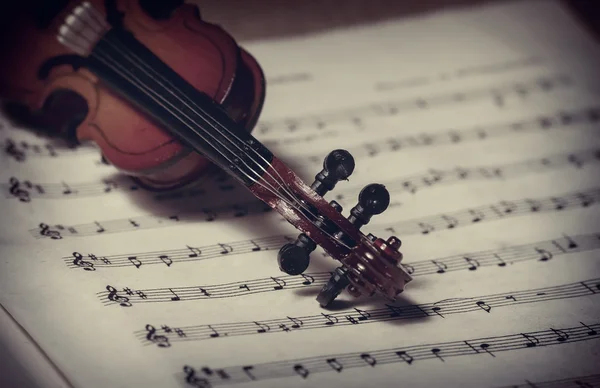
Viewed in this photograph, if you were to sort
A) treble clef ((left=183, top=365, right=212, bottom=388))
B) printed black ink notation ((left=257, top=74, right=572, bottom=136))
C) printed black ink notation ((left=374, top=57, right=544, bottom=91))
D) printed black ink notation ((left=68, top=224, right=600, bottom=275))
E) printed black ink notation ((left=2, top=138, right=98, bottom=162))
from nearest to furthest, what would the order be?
treble clef ((left=183, top=365, right=212, bottom=388)) → printed black ink notation ((left=68, top=224, right=600, bottom=275)) → printed black ink notation ((left=2, top=138, right=98, bottom=162)) → printed black ink notation ((left=257, top=74, right=572, bottom=136)) → printed black ink notation ((left=374, top=57, right=544, bottom=91))

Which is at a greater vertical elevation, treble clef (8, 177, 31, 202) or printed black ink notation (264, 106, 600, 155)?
printed black ink notation (264, 106, 600, 155)

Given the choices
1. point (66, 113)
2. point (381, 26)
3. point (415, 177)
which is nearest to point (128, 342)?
point (66, 113)

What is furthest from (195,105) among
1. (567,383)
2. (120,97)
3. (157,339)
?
(567,383)

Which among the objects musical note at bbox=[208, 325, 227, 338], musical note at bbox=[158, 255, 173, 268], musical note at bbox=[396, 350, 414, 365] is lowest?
musical note at bbox=[208, 325, 227, 338]

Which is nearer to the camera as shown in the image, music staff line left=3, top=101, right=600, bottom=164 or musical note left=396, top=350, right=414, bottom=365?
musical note left=396, top=350, right=414, bottom=365

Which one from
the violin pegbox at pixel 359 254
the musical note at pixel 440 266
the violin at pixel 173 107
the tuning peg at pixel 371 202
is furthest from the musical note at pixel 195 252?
the musical note at pixel 440 266

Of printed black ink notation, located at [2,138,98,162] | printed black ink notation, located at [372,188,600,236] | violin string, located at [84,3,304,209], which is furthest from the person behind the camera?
printed black ink notation, located at [2,138,98,162]

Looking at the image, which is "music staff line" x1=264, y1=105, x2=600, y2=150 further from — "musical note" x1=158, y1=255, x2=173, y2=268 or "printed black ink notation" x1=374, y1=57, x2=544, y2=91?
"musical note" x1=158, y1=255, x2=173, y2=268

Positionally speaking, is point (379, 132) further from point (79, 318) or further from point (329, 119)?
point (79, 318)

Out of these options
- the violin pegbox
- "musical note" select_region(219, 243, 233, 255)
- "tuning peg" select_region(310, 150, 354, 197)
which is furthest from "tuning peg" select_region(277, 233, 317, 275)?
"musical note" select_region(219, 243, 233, 255)
